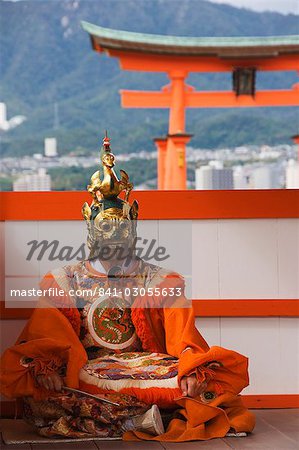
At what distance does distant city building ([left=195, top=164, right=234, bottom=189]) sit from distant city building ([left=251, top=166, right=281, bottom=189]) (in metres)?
1.41

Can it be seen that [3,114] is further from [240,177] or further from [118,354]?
[118,354]

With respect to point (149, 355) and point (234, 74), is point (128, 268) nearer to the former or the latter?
point (149, 355)

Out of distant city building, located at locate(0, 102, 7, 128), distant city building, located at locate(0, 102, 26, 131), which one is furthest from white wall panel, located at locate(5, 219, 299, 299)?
distant city building, located at locate(0, 102, 26, 131)

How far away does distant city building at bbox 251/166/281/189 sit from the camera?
17978 mm

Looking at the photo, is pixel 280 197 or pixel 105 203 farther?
pixel 280 197

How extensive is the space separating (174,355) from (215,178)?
1042 cm

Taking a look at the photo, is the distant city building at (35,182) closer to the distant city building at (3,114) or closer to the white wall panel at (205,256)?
the distant city building at (3,114)

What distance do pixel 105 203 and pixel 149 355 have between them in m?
0.71

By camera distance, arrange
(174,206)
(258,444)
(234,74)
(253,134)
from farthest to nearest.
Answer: (253,134) → (234,74) → (174,206) → (258,444)

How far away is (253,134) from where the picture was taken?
20125 millimetres

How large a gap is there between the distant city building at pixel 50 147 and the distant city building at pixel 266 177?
4.53 metres

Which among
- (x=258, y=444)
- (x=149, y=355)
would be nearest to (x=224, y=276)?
(x=149, y=355)

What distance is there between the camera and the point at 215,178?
47.0ft

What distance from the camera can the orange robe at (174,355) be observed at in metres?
3.81
